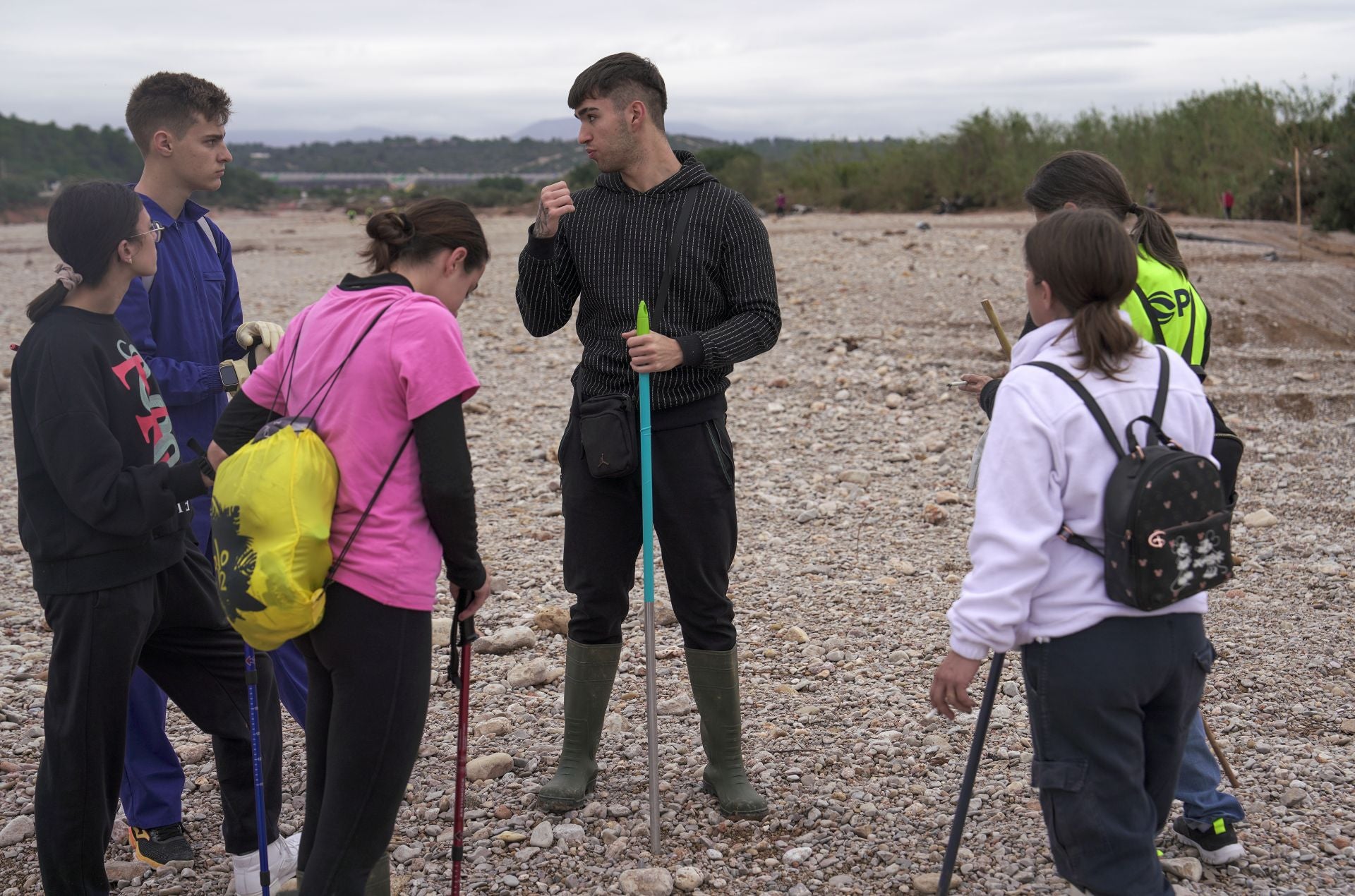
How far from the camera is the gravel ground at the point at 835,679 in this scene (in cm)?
343

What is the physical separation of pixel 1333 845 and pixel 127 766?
3445 mm

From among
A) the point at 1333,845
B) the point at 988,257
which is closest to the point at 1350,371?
the point at 988,257

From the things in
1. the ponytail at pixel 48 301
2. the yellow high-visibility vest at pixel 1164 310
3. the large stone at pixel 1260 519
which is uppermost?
the ponytail at pixel 48 301

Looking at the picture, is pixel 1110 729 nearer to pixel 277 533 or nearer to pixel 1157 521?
pixel 1157 521

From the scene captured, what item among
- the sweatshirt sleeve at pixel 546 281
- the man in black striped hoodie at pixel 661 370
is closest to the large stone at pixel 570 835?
the man in black striped hoodie at pixel 661 370

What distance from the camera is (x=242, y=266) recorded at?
75.4 feet

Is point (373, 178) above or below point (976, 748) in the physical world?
above

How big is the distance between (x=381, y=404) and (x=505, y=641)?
110 inches

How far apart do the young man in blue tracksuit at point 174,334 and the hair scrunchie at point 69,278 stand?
1.77 ft

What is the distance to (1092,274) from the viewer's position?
7.76 feet

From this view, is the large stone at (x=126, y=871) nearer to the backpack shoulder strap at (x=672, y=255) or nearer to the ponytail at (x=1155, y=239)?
the backpack shoulder strap at (x=672, y=255)

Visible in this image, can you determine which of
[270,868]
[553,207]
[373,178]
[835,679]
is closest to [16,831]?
[270,868]

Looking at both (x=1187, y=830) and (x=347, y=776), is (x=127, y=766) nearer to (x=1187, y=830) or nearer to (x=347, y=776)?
(x=347, y=776)

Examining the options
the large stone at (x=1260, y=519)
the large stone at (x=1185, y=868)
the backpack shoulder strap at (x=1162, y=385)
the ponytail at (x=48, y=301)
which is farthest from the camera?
the large stone at (x=1260, y=519)
